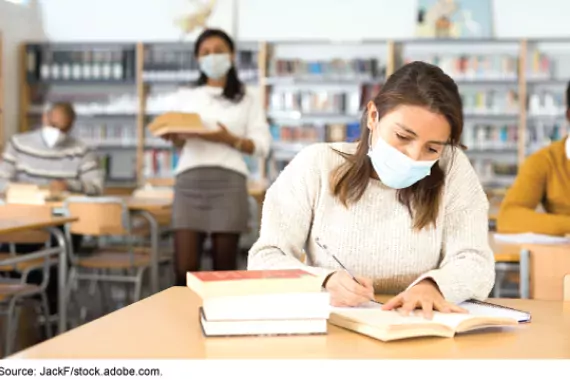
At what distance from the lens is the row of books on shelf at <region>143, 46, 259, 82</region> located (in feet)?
26.0

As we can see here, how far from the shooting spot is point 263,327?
4.26 ft

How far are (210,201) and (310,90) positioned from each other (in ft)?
15.8

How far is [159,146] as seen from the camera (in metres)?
8.16

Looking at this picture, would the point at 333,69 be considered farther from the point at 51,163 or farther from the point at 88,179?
the point at 51,163

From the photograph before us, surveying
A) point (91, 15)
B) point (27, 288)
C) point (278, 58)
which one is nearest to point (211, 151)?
point (27, 288)

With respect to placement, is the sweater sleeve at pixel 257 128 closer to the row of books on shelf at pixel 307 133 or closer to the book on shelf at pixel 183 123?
the book on shelf at pixel 183 123

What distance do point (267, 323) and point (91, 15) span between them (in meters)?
7.47

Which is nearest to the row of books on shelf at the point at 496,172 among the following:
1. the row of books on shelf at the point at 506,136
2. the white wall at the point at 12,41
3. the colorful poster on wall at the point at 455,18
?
the row of books on shelf at the point at 506,136

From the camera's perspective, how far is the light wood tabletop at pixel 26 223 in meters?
3.31

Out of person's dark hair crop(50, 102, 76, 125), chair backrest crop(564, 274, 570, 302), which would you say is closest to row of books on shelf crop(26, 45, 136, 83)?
person's dark hair crop(50, 102, 76, 125)

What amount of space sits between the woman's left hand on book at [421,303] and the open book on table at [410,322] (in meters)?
0.01

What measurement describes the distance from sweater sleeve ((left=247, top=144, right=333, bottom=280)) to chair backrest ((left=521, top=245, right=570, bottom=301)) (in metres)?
0.77

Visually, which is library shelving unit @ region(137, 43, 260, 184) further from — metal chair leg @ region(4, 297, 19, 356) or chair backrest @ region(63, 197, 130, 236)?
metal chair leg @ region(4, 297, 19, 356)

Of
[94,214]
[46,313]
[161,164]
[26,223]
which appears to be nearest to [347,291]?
[26,223]
